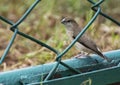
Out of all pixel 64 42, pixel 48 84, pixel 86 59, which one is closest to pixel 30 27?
pixel 64 42

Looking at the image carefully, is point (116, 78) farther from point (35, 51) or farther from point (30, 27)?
point (30, 27)

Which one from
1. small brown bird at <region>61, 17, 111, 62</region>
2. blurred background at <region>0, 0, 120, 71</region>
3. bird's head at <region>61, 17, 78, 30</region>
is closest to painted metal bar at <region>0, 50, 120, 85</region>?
small brown bird at <region>61, 17, 111, 62</region>

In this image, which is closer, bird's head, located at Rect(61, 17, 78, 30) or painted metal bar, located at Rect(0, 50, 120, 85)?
painted metal bar, located at Rect(0, 50, 120, 85)

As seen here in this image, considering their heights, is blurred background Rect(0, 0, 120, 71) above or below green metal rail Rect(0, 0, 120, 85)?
above

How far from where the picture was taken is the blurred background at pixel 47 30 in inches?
186

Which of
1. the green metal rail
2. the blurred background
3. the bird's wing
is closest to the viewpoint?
the green metal rail

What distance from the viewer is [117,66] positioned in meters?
2.97

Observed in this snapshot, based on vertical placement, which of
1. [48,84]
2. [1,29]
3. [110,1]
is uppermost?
[110,1]

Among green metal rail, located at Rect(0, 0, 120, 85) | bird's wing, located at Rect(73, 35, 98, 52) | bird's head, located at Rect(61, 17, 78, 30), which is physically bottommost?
green metal rail, located at Rect(0, 0, 120, 85)

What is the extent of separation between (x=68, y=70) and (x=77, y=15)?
3.62 metres

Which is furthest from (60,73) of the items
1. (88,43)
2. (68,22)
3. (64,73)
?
(68,22)

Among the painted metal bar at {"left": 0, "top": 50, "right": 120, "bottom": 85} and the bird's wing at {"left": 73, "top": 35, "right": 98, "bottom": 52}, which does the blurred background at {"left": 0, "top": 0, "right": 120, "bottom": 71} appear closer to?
the bird's wing at {"left": 73, "top": 35, "right": 98, "bottom": 52}

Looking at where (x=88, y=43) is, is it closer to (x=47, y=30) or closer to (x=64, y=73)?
(x=64, y=73)

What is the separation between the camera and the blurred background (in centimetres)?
471
